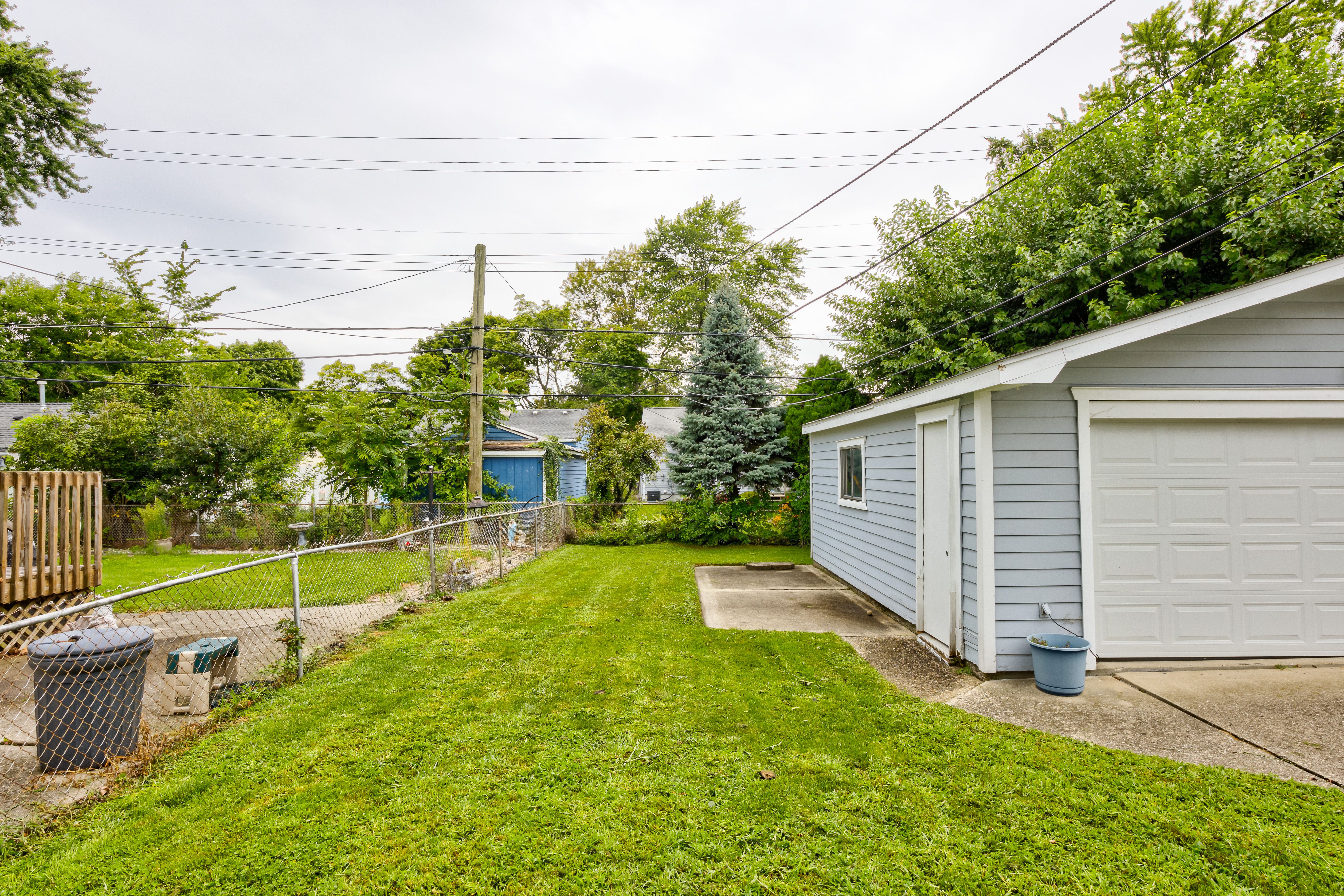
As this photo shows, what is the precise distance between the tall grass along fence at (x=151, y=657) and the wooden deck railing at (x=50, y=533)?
12.6 inches

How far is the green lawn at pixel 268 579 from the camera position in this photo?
26.8 feet

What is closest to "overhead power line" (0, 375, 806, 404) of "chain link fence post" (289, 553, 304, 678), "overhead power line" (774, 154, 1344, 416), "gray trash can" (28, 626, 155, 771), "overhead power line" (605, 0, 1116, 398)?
"overhead power line" (774, 154, 1344, 416)

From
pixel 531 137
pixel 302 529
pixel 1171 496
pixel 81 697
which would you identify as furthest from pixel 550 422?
pixel 1171 496

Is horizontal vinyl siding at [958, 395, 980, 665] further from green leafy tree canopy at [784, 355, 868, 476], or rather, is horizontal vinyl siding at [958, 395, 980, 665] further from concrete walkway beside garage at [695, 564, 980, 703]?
green leafy tree canopy at [784, 355, 868, 476]

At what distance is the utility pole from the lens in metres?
12.5

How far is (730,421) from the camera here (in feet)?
53.3

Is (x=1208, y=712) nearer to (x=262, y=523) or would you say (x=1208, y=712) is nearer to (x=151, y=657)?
(x=151, y=657)

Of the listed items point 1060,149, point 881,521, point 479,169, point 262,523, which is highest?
point 479,169

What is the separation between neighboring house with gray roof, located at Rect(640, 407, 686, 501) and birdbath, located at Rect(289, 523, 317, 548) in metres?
11.7

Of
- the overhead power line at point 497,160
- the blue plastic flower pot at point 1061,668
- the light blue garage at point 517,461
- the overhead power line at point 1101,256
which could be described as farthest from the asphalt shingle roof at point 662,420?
the blue plastic flower pot at point 1061,668

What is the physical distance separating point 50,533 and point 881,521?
8.96 m

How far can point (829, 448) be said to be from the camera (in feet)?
35.0

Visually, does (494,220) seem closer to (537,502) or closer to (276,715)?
(537,502)

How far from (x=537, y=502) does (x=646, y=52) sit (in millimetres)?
12717
